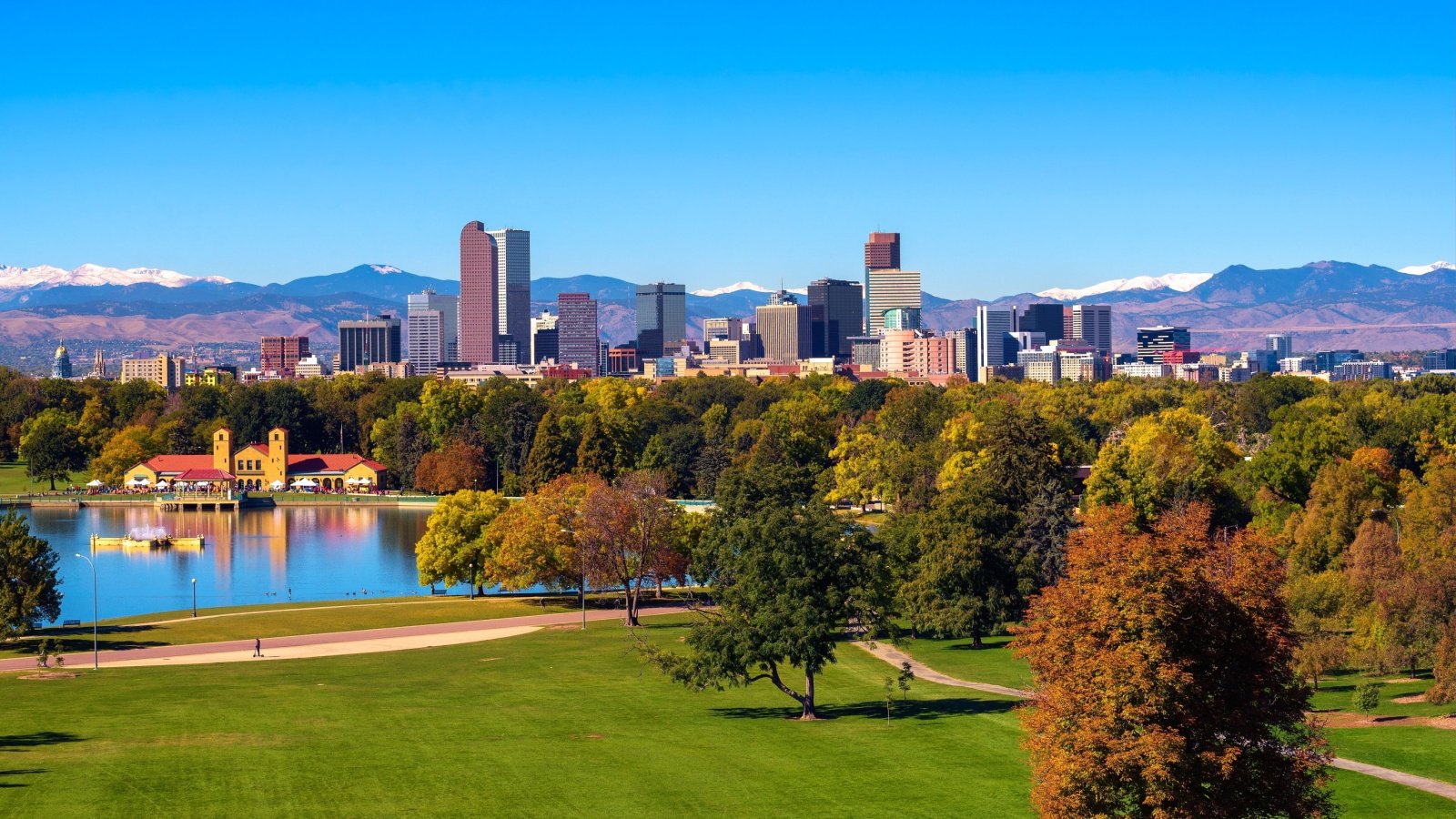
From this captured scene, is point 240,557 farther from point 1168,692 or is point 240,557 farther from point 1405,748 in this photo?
point 1168,692

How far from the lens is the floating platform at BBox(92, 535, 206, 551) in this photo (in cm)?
10119

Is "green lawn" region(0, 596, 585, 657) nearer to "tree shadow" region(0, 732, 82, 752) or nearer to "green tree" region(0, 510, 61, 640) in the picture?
"green tree" region(0, 510, 61, 640)

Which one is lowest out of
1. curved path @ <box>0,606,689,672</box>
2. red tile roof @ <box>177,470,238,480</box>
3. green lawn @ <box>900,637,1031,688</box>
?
green lawn @ <box>900,637,1031,688</box>

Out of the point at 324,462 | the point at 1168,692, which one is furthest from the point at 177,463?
the point at 1168,692

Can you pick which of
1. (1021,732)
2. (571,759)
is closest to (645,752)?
(571,759)

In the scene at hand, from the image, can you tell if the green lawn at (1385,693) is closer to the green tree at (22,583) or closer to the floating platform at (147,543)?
the green tree at (22,583)

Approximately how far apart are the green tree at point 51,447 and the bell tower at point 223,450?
41.9 feet

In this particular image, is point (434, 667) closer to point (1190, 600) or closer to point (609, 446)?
point (1190, 600)

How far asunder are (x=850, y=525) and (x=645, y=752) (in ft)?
38.4

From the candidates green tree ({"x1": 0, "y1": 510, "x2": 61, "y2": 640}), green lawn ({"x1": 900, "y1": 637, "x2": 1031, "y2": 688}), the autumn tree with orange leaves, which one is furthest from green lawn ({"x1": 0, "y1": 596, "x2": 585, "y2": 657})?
the autumn tree with orange leaves

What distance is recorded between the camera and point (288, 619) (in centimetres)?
6538

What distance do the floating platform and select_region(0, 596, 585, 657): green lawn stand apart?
32.9 m

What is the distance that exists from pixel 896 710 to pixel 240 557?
61.5 m

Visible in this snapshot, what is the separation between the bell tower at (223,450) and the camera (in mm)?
147375
